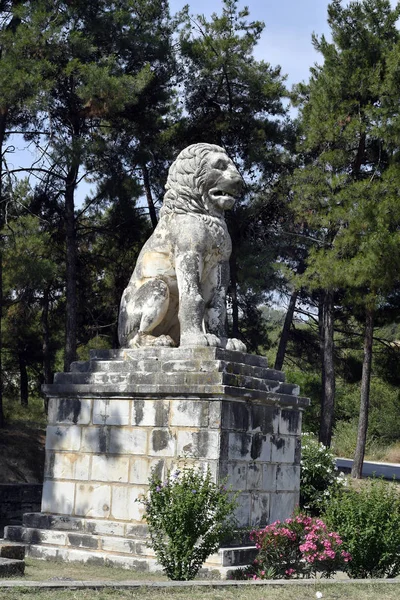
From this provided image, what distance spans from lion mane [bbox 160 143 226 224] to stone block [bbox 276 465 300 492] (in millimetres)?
2553

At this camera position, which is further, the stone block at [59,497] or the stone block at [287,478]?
the stone block at [287,478]

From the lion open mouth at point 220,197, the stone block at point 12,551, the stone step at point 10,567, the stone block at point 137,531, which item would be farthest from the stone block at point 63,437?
the lion open mouth at point 220,197

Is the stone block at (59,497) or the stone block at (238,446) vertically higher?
→ the stone block at (238,446)

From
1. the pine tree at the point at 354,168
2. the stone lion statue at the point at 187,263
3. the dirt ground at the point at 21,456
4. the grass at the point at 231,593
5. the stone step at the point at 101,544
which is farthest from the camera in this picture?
the pine tree at the point at 354,168

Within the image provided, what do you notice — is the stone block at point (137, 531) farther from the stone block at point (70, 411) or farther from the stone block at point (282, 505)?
the stone block at point (282, 505)

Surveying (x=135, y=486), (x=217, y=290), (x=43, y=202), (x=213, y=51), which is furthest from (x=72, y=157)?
(x=135, y=486)

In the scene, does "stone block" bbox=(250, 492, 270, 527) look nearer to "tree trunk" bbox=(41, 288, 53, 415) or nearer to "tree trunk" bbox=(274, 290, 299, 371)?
"tree trunk" bbox=(274, 290, 299, 371)

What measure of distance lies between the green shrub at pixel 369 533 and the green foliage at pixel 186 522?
1.05 m

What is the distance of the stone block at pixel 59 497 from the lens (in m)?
8.53

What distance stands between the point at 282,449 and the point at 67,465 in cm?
210

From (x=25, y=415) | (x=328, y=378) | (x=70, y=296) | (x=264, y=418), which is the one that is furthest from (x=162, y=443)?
(x=25, y=415)

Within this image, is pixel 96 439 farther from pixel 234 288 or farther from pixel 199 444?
pixel 234 288

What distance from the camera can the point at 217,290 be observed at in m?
8.83

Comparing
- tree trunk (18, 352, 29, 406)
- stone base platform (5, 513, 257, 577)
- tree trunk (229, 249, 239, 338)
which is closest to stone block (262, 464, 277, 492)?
stone base platform (5, 513, 257, 577)
